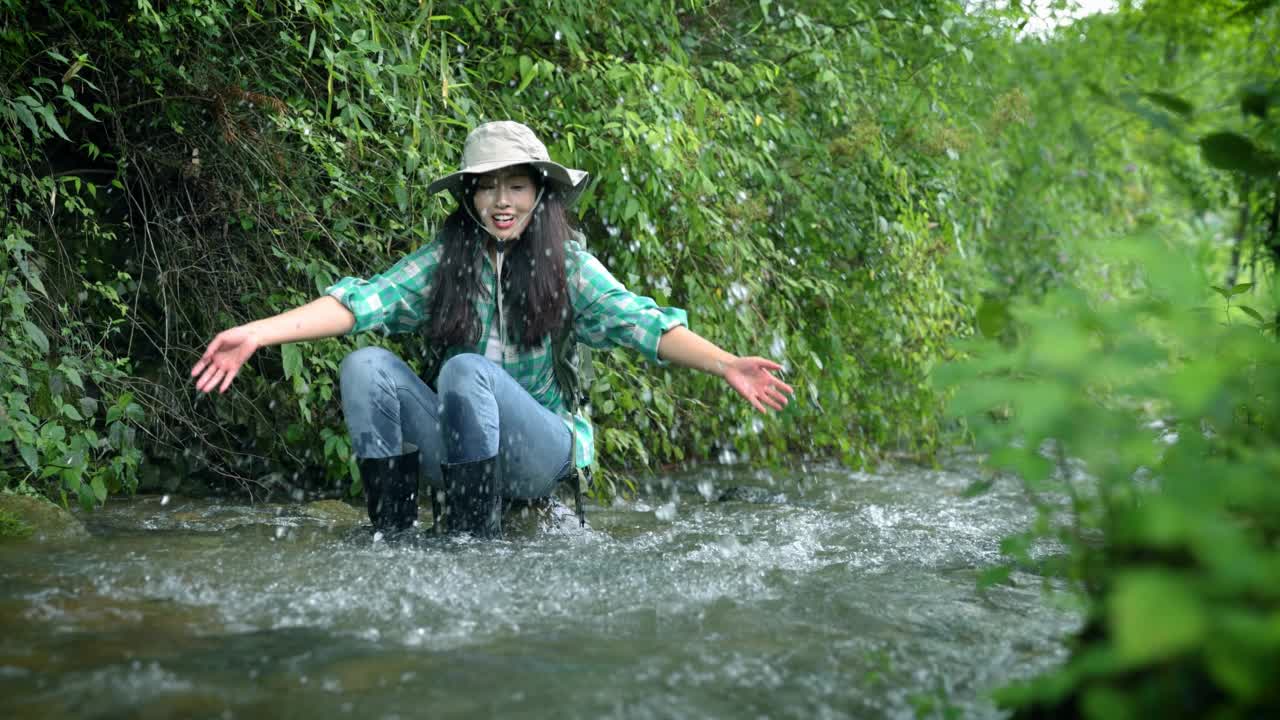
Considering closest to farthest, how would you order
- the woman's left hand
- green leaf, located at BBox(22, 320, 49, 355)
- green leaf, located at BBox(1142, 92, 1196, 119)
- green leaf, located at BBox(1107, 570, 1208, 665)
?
green leaf, located at BBox(1107, 570, 1208, 665)
green leaf, located at BBox(1142, 92, 1196, 119)
the woman's left hand
green leaf, located at BBox(22, 320, 49, 355)

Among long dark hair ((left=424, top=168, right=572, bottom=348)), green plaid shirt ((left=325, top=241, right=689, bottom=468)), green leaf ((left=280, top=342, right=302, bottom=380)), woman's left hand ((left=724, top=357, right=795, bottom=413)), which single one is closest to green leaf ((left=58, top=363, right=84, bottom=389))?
green leaf ((left=280, top=342, right=302, bottom=380))

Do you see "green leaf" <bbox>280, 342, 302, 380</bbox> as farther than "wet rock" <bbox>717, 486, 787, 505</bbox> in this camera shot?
No

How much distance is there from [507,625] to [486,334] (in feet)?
4.73

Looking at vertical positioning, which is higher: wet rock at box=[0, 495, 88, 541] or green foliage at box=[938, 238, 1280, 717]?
green foliage at box=[938, 238, 1280, 717]

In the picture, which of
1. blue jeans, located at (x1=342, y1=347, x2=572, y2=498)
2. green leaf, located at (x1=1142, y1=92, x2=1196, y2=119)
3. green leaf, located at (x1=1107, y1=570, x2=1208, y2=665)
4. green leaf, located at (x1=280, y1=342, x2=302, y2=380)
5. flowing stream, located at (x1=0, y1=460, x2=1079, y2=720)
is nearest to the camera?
green leaf, located at (x1=1107, y1=570, x2=1208, y2=665)

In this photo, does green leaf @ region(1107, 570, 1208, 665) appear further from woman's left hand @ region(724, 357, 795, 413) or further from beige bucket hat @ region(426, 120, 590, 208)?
beige bucket hat @ region(426, 120, 590, 208)

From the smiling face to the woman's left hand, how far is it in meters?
0.89

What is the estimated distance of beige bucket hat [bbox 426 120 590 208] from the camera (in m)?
3.62

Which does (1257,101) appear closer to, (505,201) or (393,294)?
(505,201)

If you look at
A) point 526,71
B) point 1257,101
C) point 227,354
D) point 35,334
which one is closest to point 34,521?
point 35,334

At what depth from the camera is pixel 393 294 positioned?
3627mm

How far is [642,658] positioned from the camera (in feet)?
7.40

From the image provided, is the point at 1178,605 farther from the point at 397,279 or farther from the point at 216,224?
the point at 216,224

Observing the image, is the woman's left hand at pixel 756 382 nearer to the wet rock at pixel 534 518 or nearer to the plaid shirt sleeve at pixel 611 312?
the plaid shirt sleeve at pixel 611 312
